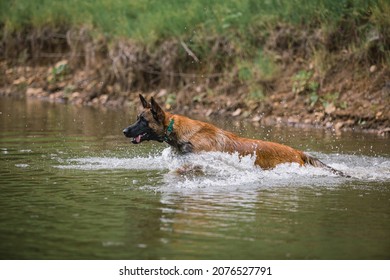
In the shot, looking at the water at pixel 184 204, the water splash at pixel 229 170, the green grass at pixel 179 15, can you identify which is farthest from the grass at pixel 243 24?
the water splash at pixel 229 170

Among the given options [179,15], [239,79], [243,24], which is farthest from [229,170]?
[179,15]

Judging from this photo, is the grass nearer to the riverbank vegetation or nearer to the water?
the riverbank vegetation

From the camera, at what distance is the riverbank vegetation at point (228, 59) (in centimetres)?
1791

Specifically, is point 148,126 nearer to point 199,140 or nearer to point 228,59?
point 199,140

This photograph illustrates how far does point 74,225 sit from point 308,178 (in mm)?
3946

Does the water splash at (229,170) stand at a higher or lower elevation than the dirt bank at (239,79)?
lower

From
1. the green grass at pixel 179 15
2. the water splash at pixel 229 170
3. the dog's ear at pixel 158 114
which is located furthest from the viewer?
the green grass at pixel 179 15

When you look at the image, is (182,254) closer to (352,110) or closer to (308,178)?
(308,178)

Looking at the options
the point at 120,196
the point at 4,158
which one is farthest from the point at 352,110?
the point at 120,196

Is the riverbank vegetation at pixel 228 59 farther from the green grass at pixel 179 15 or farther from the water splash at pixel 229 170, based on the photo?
the water splash at pixel 229 170

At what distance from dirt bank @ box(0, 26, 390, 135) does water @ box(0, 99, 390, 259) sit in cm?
306

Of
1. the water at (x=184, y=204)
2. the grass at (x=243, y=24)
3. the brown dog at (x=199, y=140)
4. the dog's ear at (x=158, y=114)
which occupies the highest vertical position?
the grass at (x=243, y=24)

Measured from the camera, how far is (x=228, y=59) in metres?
20.6

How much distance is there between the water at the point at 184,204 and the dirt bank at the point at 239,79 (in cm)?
306
